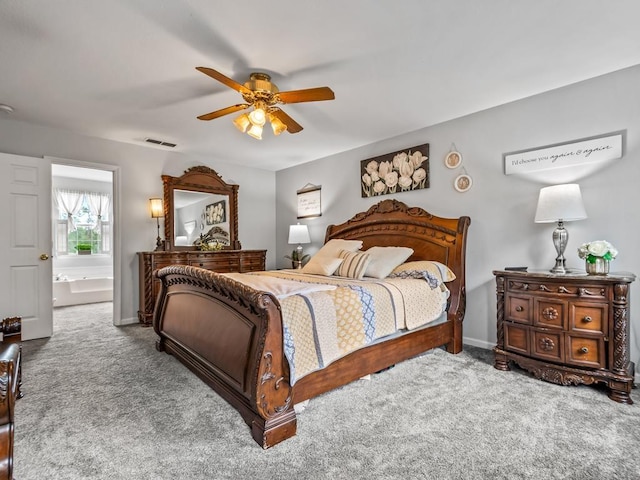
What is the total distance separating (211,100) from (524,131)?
298cm

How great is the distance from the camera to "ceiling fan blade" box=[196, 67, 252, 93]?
2.00 meters

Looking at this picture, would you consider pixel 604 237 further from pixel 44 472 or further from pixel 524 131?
pixel 44 472

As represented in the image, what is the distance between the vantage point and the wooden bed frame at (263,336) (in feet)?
5.62

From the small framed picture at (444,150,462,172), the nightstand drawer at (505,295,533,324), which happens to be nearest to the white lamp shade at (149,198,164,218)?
the small framed picture at (444,150,462,172)

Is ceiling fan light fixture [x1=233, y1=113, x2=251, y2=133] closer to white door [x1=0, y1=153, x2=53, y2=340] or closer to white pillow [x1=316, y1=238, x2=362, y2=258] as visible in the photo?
white pillow [x1=316, y1=238, x2=362, y2=258]

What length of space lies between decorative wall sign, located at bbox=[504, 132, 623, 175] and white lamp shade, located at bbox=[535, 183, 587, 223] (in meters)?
0.30

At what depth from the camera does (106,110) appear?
10.8ft

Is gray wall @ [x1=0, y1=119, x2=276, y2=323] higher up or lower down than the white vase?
higher up

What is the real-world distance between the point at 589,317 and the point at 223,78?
304 cm

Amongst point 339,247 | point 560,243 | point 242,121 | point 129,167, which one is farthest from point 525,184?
point 129,167

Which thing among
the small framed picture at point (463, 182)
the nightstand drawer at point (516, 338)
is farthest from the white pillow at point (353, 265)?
the nightstand drawer at point (516, 338)

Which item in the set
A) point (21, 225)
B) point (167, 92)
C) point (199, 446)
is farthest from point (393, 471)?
point (21, 225)

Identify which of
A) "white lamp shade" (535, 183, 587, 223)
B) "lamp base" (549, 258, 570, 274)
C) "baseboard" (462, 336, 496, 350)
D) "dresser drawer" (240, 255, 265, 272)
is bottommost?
"baseboard" (462, 336, 496, 350)

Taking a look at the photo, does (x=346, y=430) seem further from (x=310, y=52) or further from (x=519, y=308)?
(x=310, y=52)
